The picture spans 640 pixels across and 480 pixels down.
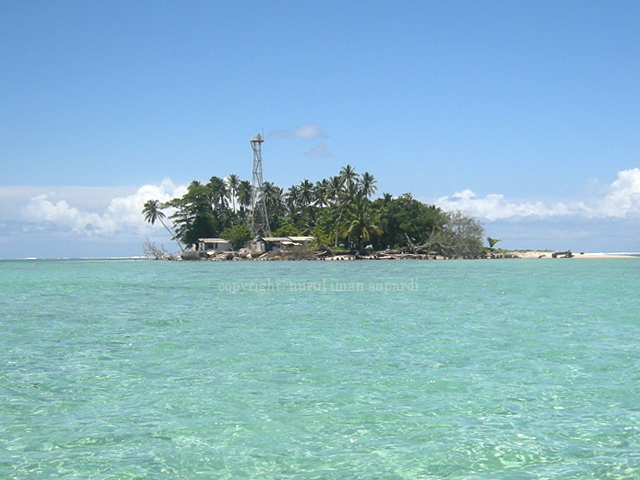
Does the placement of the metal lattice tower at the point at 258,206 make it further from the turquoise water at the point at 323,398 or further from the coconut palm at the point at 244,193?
the turquoise water at the point at 323,398

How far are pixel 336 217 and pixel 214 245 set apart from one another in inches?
838

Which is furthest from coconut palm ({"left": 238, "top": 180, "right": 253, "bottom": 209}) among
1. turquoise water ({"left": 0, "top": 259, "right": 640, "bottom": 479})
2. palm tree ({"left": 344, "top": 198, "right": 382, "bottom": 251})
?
turquoise water ({"left": 0, "top": 259, "right": 640, "bottom": 479})

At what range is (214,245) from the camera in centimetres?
9288

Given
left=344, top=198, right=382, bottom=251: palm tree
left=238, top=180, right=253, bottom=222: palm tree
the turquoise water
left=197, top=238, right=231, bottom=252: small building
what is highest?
left=238, top=180, right=253, bottom=222: palm tree

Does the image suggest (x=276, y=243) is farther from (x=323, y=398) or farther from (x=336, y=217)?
(x=323, y=398)

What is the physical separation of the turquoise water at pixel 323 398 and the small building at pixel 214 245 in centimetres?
7331

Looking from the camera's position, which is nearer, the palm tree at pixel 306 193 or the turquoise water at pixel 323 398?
the turquoise water at pixel 323 398

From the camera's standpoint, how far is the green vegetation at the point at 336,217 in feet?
273

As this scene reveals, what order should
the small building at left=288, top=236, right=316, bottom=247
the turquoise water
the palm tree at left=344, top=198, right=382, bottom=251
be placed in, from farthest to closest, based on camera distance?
1. the small building at left=288, top=236, right=316, bottom=247
2. the palm tree at left=344, top=198, right=382, bottom=251
3. the turquoise water

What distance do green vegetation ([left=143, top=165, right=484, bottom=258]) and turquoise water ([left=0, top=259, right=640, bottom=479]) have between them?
6331 centimetres

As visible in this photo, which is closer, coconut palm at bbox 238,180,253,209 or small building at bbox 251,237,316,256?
small building at bbox 251,237,316,256

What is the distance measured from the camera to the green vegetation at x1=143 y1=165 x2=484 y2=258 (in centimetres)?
8331

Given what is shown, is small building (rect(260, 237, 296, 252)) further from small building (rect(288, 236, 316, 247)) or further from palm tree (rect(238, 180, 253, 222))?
palm tree (rect(238, 180, 253, 222))

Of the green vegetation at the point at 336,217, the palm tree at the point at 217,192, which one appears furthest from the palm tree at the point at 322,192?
the palm tree at the point at 217,192
